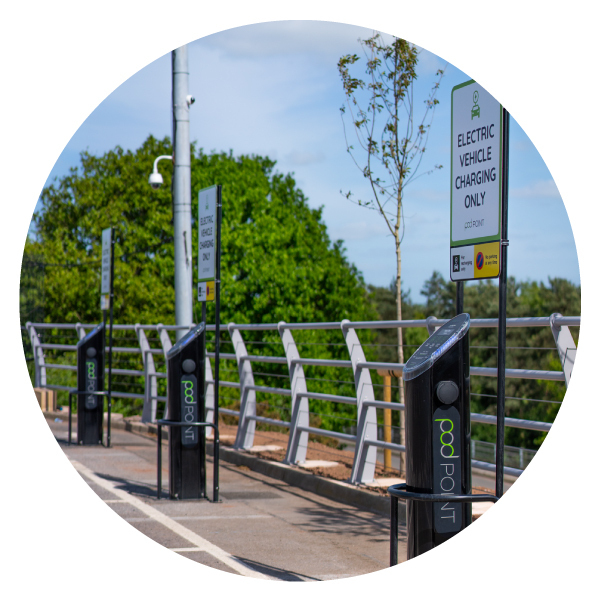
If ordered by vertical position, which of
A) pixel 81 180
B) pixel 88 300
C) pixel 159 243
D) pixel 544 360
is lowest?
pixel 544 360

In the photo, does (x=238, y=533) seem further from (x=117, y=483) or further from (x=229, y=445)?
(x=229, y=445)

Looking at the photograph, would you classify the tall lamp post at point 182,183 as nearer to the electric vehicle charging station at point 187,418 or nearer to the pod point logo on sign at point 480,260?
the electric vehicle charging station at point 187,418

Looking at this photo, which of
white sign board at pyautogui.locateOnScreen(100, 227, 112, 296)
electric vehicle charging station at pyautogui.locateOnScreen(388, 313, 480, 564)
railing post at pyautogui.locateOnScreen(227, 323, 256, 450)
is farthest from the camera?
white sign board at pyautogui.locateOnScreen(100, 227, 112, 296)

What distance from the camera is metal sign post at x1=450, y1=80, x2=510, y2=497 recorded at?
4148mm

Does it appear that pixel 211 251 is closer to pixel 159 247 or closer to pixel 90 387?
pixel 90 387

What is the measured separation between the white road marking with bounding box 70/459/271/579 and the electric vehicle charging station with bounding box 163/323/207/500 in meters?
0.45

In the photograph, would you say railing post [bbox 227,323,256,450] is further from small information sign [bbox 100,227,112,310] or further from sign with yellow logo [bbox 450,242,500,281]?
sign with yellow logo [bbox 450,242,500,281]

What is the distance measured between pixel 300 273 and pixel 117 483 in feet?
95.9

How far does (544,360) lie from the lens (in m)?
59.2

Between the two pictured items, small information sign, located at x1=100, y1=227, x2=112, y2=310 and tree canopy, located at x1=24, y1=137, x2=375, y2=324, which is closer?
small information sign, located at x1=100, y1=227, x2=112, y2=310

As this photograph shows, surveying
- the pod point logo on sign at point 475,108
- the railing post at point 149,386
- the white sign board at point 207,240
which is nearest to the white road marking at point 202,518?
the white sign board at point 207,240

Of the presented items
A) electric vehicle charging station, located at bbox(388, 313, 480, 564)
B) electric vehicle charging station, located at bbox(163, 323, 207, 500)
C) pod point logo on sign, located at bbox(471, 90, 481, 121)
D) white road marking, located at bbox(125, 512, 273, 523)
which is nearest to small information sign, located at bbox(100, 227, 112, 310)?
electric vehicle charging station, located at bbox(163, 323, 207, 500)

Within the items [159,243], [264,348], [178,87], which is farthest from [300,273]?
[178,87]

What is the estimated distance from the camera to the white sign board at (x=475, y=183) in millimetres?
4211
